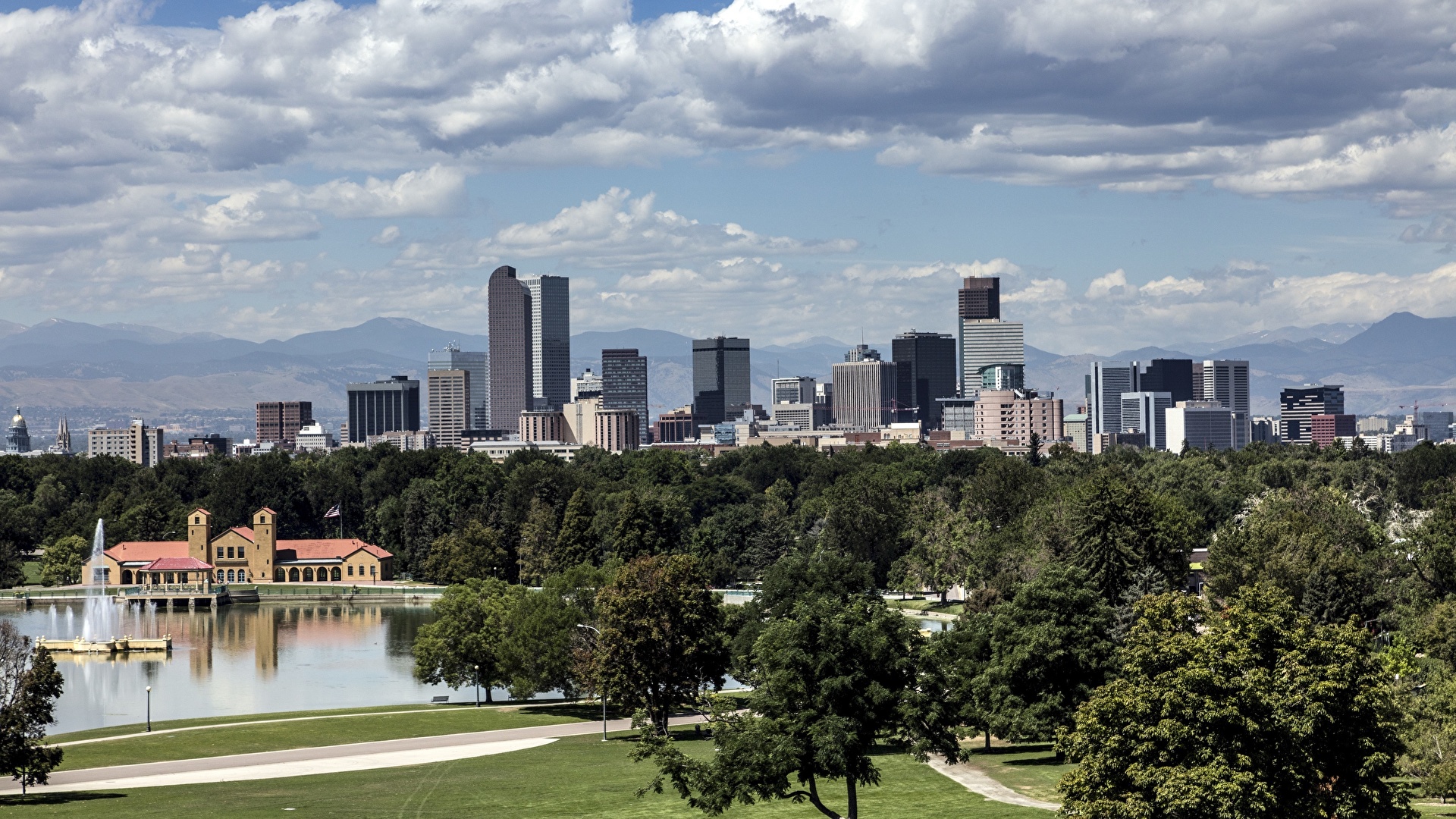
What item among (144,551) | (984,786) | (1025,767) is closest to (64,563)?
(144,551)

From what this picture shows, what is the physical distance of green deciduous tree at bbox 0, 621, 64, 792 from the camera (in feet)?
159

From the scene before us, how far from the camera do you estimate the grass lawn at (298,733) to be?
58.8 metres

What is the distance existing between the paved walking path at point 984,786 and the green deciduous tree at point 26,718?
2583cm

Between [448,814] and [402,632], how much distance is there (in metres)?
69.3

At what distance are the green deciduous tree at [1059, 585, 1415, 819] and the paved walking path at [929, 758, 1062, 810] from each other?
448 inches

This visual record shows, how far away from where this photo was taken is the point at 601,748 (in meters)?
59.8

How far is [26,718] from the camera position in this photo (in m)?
49.0

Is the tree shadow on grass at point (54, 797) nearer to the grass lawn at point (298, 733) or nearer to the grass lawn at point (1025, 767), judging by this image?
the grass lawn at point (298, 733)

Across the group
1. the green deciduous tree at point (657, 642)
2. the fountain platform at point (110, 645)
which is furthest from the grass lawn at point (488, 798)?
the fountain platform at point (110, 645)

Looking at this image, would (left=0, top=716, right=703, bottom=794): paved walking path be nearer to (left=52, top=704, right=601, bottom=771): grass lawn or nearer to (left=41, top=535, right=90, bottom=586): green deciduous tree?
(left=52, top=704, right=601, bottom=771): grass lawn

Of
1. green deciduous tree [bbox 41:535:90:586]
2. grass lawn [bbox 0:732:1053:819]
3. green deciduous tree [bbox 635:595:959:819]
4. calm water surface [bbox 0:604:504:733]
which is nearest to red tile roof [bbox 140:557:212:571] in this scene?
green deciduous tree [bbox 41:535:90:586]

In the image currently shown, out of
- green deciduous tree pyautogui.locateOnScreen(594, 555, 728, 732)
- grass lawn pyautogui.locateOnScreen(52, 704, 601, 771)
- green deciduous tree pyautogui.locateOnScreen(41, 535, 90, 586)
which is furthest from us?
green deciduous tree pyautogui.locateOnScreen(41, 535, 90, 586)

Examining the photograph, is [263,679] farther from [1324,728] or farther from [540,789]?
[1324,728]

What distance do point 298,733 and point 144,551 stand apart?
100 m
